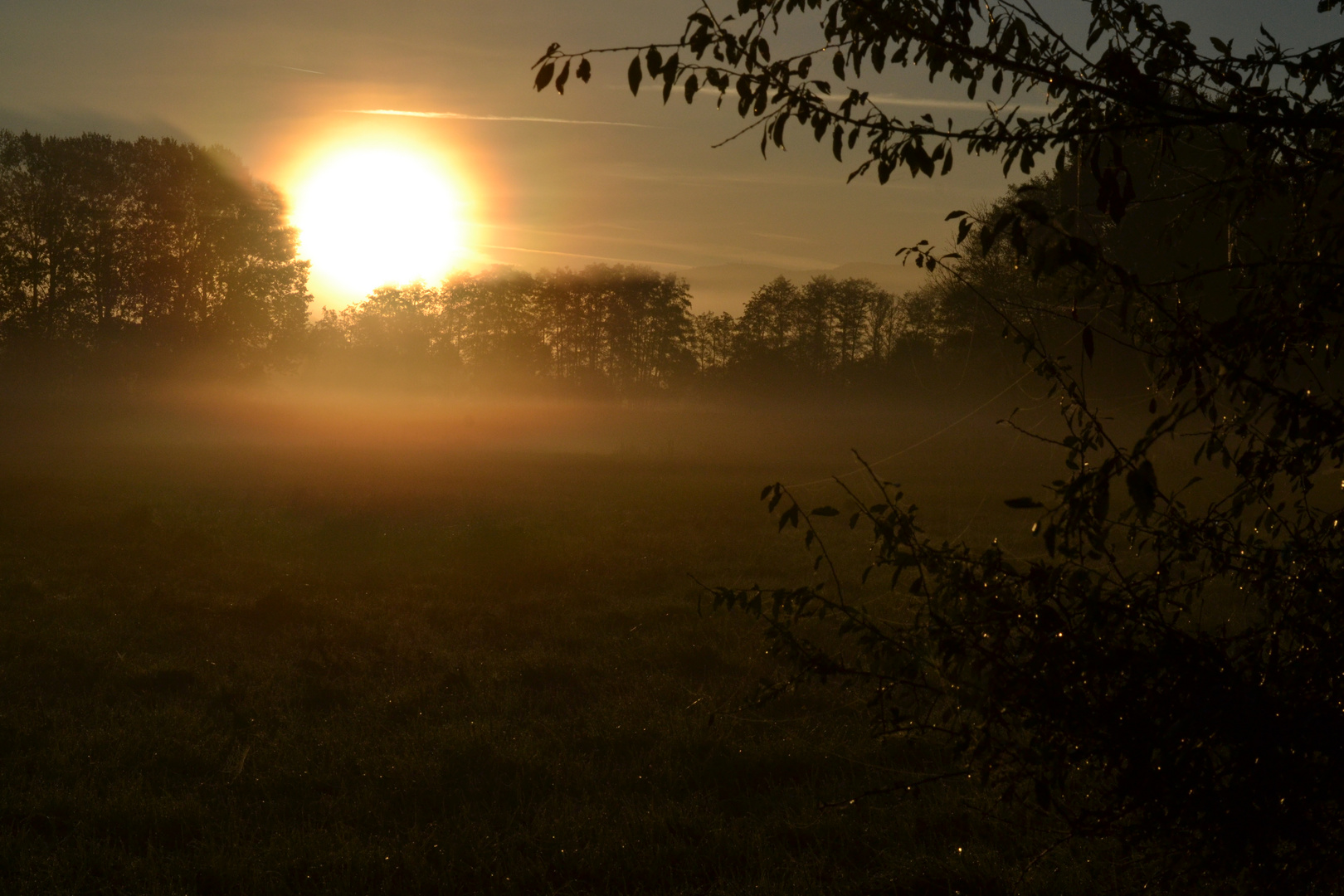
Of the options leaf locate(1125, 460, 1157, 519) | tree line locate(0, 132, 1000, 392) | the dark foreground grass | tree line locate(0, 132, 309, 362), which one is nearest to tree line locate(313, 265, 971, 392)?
tree line locate(0, 132, 1000, 392)

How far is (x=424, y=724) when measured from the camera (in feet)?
22.4

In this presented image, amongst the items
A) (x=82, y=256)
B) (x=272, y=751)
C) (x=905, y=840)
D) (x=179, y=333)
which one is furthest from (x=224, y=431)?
(x=905, y=840)

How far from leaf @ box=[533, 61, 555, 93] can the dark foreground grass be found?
12.2 ft

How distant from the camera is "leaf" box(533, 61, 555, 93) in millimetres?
2963

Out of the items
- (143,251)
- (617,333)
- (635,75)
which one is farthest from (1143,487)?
(617,333)

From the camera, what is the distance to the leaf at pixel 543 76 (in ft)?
9.72

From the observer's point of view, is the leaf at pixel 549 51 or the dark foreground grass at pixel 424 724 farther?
the dark foreground grass at pixel 424 724

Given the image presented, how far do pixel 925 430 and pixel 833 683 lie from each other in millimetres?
33857

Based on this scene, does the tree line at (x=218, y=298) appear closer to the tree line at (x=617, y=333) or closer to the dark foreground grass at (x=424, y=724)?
the tree line at (x=617, y=333)

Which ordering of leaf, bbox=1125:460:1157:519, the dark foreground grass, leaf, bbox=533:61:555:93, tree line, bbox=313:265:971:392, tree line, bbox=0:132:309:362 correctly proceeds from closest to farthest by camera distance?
1. leaf, bbox=1125:460:1157:519
2. leaf, bbox=533:61:555:93
3. the dark foreground grass
4. tree line, bbox=0:132:309:362
5. tree line, bbox=313:265:971:392

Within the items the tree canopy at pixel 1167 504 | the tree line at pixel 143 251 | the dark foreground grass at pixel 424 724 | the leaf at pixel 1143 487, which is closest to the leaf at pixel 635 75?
the tree canopy at pixel 1167 504

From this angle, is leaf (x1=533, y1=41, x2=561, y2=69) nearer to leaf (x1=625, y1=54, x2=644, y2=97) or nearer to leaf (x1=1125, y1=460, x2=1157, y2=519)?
leaf (x1=625, y1=54, x2=644, y2=97)

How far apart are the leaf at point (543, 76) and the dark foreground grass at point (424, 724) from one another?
146 inches

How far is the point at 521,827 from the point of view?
5195 millimetres
